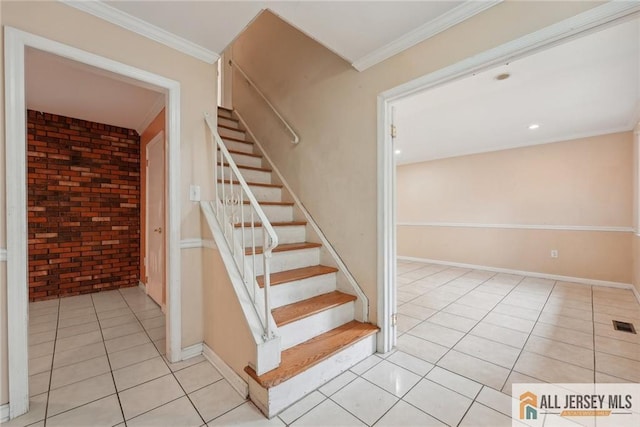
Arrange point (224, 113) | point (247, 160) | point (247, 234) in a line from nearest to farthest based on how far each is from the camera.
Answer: point (247, 234), point (247, 160), point (224, 113)

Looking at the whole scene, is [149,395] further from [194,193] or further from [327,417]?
[194,193]

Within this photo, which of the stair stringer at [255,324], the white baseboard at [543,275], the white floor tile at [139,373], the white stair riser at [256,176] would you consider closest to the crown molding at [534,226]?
the white baseboard at [543,275]

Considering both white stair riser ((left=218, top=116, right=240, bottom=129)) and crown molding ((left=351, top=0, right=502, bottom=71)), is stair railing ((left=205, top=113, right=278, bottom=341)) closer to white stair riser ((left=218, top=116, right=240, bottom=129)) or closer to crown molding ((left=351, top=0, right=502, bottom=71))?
crown molding ((left=351, top=0, right=502, bottom=71))

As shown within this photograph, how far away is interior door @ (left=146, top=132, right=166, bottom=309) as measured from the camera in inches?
119

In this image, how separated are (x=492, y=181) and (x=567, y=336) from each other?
3.11m

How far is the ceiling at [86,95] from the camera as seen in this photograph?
231 centimetres

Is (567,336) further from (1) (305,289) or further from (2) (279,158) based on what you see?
(2) (279,158)

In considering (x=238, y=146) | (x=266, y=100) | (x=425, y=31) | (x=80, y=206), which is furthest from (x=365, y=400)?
(x=80, y=206)

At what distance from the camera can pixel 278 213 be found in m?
2.68

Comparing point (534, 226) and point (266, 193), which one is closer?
point (266, 193)

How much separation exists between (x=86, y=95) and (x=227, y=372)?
10.2 ft

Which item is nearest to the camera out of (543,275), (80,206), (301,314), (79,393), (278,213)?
(79,393)

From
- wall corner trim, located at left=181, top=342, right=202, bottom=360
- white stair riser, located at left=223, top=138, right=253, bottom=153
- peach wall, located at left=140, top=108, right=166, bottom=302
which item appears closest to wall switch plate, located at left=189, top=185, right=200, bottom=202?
wall corner trim, located at left=181, top=342, right=202, bottom=360

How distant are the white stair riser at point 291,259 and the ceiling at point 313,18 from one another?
1624 mm
